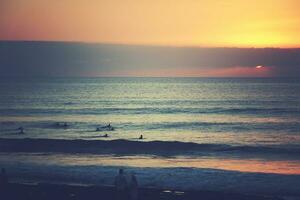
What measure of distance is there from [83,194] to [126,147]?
887 inches

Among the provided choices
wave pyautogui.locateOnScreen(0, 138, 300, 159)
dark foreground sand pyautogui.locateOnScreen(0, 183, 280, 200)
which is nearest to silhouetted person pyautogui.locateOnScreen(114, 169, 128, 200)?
dark foreground sand pyautogui.locateOnScreen(0, 183, 280, 200)

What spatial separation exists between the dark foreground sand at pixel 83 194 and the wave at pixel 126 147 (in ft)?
56.7

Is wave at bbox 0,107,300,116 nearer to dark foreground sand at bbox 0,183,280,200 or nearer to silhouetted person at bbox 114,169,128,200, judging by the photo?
dark foreground sand at bbox 0,183,280,200

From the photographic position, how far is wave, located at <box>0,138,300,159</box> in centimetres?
4022

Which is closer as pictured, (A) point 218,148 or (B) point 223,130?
(A) point 218,148

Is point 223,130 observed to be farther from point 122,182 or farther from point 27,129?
point 122,182

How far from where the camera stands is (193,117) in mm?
73688

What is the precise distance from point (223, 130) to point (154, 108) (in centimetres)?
3569

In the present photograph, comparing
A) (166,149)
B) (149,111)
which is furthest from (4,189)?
(149,111)

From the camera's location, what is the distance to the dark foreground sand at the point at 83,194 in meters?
20.3

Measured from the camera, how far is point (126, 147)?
43.5 meters

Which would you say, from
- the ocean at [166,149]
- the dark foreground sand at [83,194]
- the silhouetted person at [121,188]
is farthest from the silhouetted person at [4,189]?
the silhouetted person at [121,188]

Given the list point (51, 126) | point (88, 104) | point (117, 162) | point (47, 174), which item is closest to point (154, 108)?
point (88, 104)

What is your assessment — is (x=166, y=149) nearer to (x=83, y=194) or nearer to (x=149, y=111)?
(x=83, y=194)
